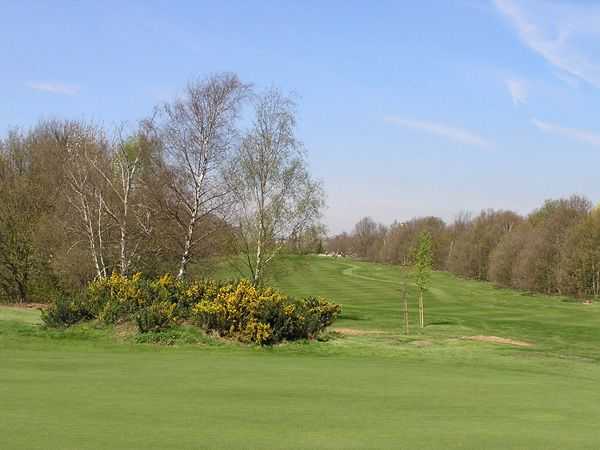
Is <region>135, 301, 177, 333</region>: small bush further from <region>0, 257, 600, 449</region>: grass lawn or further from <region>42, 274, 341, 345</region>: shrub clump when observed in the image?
<region>0, 257, 600, 449</region>: grass lawn

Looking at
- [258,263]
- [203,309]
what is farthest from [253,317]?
[258,263]

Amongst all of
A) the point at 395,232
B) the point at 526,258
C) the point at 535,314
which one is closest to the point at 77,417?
the point at 535,314

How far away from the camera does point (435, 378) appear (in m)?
13.1

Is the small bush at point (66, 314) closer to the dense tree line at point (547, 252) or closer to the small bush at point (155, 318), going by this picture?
the small bush at point (155, 318)

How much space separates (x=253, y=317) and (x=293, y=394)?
31.7 feet

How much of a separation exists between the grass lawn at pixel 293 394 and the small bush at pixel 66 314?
0.76 m

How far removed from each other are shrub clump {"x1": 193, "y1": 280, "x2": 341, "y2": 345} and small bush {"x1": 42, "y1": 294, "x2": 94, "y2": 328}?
3.62 m

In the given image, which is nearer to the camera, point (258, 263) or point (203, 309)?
point (203, 309)

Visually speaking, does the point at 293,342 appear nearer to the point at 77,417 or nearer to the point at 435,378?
the point at 435,378

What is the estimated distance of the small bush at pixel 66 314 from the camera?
2109 centimetres

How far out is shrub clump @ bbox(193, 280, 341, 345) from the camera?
64.8ft

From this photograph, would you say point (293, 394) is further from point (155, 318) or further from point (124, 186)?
point (124, 186)

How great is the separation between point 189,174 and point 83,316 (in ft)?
41.0

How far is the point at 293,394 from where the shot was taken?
10.3 metres
